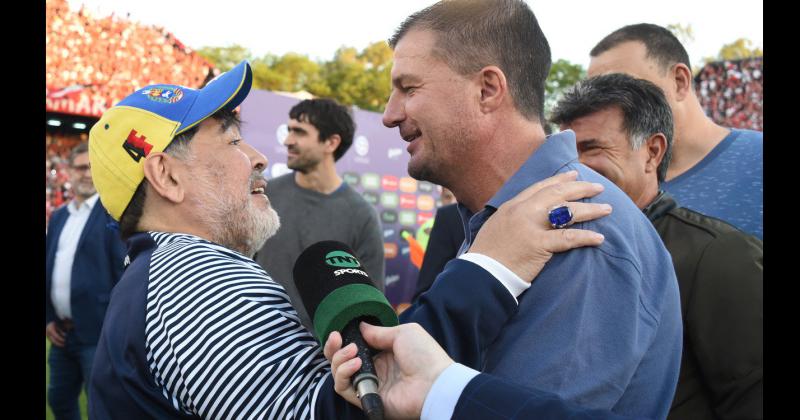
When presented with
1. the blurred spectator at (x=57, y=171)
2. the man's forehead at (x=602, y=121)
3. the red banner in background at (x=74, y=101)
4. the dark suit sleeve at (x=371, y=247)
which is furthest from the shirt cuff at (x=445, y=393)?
the blurred spectator at (x=57, y=171)

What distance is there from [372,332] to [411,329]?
0.26ft

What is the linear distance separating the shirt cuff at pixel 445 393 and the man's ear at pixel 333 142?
13.5 feet

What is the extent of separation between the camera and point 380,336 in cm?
132

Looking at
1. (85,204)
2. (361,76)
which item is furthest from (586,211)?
(361,76)

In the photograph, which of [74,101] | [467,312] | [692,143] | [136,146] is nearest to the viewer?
[467,312]

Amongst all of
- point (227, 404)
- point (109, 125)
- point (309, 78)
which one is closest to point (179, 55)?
point (109, 125)

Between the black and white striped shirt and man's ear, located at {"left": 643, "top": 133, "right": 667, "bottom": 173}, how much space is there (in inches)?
66.8

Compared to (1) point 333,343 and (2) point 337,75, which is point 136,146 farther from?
(2) point 337,75

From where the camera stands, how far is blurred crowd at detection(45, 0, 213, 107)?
1062 cm

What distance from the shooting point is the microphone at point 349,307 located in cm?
123

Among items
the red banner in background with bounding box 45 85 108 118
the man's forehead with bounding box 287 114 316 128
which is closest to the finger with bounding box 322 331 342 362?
the man's forehead with bounding box 287 114 316 128

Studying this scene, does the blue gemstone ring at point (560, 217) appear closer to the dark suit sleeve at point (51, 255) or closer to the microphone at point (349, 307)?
the microphone at point (349, 307)

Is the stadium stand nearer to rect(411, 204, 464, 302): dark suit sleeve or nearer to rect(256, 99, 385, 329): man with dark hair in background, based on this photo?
rect(256, 99, 385, 329): man with dark hair in background

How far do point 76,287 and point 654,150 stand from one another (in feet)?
13.6
